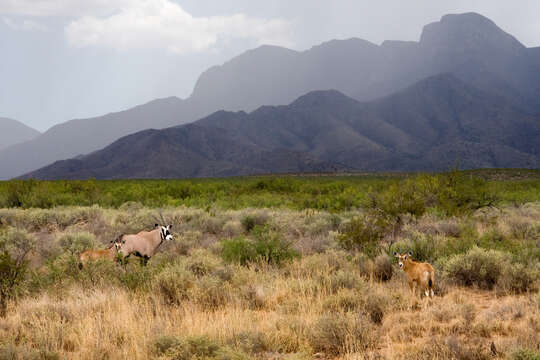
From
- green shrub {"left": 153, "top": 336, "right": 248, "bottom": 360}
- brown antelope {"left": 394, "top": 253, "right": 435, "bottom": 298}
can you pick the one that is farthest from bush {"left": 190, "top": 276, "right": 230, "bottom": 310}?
brown antelope {"left": 394, "top": 253, "right": 435, "bottom": 298}

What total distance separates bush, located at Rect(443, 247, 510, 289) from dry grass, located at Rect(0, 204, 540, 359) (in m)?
0.24

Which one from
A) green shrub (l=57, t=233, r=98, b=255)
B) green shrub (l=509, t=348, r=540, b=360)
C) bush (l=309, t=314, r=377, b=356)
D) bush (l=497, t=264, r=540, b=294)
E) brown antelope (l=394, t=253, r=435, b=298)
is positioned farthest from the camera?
green shrub (l=57, t=233, r=98, b=255)

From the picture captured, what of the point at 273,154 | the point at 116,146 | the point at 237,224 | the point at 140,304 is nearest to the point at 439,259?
the point at 140,304

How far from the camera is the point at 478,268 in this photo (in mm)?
7418

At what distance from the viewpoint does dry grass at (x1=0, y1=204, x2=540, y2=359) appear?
14.3 ft

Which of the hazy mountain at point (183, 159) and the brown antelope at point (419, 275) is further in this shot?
the hazy mountain at point (183, 159)

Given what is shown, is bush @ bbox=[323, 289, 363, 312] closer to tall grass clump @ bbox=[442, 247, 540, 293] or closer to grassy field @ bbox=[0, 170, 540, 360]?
grassy field @ bbox=[0, 170, 540, 360]

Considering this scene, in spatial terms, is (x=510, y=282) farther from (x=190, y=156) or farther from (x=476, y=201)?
(x=190, y=156)

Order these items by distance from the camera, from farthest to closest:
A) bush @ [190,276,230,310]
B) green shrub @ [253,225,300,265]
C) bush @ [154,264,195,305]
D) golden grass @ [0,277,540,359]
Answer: green shrub @ [253,225,300,265], bush @ [154,264,195,305], bush @ [190,276,230,310], golden grass @ [0,277,540,359]

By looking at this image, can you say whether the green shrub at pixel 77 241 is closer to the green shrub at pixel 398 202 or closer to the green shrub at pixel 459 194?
the green shrub at pixel 398 202

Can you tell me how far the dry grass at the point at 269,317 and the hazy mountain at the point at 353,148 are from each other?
13109 centimetres

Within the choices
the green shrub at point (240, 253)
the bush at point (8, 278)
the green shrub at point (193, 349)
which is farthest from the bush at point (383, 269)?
the bush at point (8, 278)

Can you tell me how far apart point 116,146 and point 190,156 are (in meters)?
43.7

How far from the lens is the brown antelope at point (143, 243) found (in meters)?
8.49
